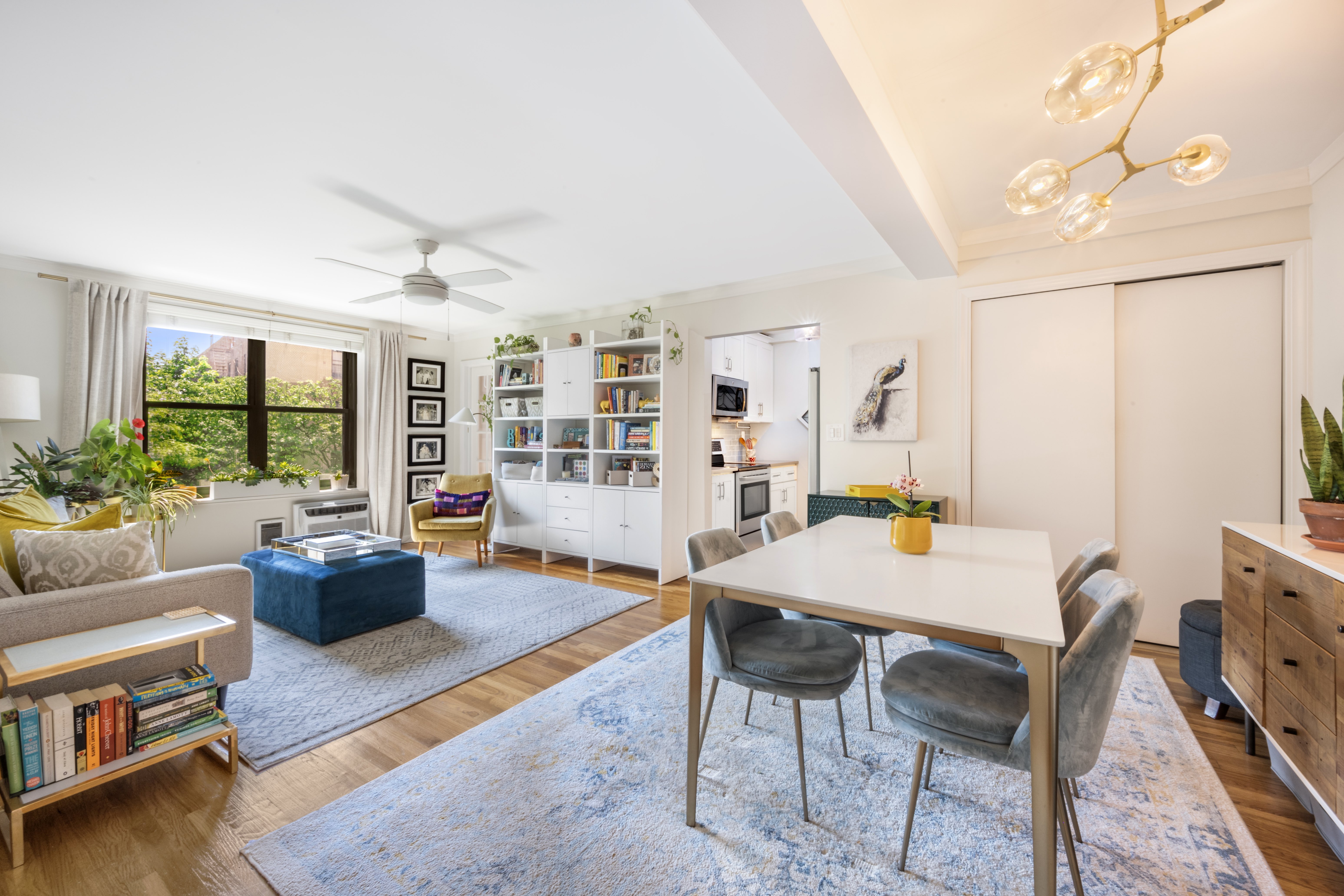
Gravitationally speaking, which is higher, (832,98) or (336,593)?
(832,98)

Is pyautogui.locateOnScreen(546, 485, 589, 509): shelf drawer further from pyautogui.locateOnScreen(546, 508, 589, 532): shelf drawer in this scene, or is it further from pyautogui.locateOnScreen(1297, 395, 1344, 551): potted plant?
pyautogui.locateOnScreen(1297, 395, 1344, 551): potted plant

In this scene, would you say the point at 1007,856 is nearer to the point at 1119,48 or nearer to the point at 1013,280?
the point at 1119,48

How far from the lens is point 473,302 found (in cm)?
386

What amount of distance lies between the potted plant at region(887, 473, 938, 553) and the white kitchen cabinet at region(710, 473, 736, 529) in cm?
291

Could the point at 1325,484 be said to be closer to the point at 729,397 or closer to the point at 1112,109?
the point at 1112,109

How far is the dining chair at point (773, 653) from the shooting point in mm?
1679

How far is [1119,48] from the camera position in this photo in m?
1.29

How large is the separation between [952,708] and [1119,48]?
168 cm

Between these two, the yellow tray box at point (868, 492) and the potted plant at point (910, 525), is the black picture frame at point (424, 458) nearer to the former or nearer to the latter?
the yellow tray box at point (868, 492)

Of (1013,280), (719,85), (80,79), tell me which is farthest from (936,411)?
(80,79)

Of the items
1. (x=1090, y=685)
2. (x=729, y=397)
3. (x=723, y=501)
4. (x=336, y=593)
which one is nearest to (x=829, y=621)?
(x=1090, y=685)

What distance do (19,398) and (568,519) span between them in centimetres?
366

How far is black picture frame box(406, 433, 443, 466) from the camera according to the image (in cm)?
625

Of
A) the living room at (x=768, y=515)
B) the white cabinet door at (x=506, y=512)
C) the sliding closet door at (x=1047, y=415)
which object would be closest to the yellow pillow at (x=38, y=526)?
the living room at (x=768, y=515)
